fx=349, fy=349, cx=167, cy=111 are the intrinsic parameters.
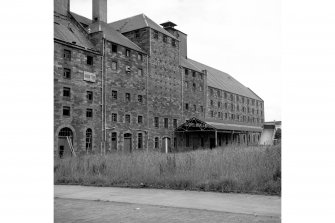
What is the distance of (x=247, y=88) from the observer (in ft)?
219

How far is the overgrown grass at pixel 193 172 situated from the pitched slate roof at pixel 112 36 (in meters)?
20.6

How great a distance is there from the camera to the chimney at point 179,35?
150 feet

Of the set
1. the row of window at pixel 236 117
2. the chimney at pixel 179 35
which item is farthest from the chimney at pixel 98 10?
the row of window at pixel 236 117

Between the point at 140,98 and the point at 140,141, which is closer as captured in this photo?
the point at 140,141

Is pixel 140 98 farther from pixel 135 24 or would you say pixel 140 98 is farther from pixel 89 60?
pixel 135 24

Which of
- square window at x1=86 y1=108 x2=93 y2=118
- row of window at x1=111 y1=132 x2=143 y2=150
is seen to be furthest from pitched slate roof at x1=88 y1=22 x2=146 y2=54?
row of window at x1=111 y1=132 x2=143 y2=150

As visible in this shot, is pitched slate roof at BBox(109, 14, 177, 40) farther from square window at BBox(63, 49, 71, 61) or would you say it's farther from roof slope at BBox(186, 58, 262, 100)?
roof slope at BBox(186, 58, 262, 100)

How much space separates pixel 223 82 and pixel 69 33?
31671mm

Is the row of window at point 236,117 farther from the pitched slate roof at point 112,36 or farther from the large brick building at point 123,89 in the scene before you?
the pitched slate roof at point 112,36

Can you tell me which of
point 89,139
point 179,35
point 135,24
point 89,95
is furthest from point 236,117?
point 89,139

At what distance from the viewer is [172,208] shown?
20.9 ft
